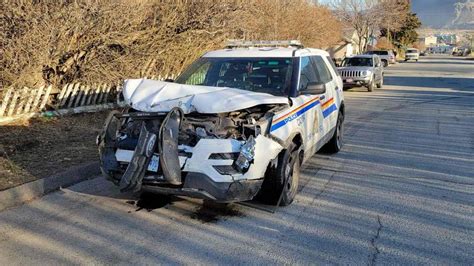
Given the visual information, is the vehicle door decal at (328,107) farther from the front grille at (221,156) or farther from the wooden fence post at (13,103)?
the wooden fence post at (13,103)

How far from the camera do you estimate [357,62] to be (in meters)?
21.3

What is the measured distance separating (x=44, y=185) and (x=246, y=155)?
2.85m

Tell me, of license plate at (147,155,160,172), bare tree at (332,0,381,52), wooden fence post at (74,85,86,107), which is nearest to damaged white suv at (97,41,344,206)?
license plate at (147,155,160,172)

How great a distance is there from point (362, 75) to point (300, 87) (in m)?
14.6

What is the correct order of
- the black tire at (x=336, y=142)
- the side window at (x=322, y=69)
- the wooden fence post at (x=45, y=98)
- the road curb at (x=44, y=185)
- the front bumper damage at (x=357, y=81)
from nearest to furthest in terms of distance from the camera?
the road curb at (x=44, y=185), the side window at (x=322, y=69), the black tire at (x=336, y=142), the wooden fence post at (x=45, y=98), the front bumper damage at (x=357, y=81)

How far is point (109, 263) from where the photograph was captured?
152 inches

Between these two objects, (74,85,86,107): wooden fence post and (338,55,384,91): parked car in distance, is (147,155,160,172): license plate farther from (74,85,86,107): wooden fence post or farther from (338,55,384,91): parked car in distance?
(338,55,384,91): parked car in distance

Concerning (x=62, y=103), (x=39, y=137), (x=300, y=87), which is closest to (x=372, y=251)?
(x=300, y=87)

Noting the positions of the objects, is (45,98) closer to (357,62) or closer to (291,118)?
(291,118)

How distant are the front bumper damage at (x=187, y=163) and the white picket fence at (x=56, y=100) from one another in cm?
371

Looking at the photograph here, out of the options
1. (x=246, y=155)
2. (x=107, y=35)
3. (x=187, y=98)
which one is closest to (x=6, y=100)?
(x=107, y=35)

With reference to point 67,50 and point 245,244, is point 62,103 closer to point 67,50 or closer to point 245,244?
point 67,50

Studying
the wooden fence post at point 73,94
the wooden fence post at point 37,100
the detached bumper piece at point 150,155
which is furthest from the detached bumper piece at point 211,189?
the wooden fence post at point 73,94

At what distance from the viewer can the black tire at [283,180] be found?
4914 mm
